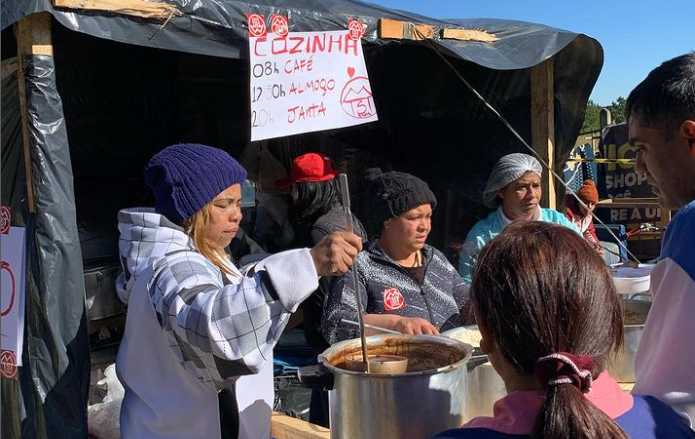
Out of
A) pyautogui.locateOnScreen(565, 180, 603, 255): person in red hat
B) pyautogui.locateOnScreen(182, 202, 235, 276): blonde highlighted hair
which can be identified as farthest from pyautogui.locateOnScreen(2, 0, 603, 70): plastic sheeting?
pyautogui.locateOnScreen(565, 180, 603, 255): person in red hat

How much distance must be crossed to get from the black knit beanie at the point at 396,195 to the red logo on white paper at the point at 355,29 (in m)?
0.91

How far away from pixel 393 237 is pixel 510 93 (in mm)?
2192

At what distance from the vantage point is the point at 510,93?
425cm

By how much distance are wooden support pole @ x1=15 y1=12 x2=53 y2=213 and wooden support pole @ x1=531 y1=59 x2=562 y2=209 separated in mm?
2832

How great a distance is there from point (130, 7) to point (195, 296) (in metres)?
1.55

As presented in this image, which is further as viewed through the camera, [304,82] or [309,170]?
[309,170]

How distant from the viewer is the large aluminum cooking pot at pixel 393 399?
1.21m

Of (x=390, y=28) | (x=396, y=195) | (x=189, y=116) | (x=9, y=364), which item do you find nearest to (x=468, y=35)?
(x=390, y=28)

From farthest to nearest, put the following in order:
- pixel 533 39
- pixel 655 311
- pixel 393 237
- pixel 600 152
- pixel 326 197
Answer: pixel 600 152 → pixel 533 39 → pixel 326 197 → pixel 393 237 → pixel 655 311

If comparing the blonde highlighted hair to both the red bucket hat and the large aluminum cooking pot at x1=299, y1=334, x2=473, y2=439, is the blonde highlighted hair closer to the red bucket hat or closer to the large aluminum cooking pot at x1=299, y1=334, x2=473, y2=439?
the large aluminum cooking pot at x1=299, y1=334, x2=473, y2=439

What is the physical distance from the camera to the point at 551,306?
94cm

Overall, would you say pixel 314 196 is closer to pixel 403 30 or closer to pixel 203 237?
pixel 403 30

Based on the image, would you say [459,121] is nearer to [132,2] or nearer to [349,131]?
[349,131]

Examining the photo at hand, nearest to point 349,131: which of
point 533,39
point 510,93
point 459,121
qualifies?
point 459,121
